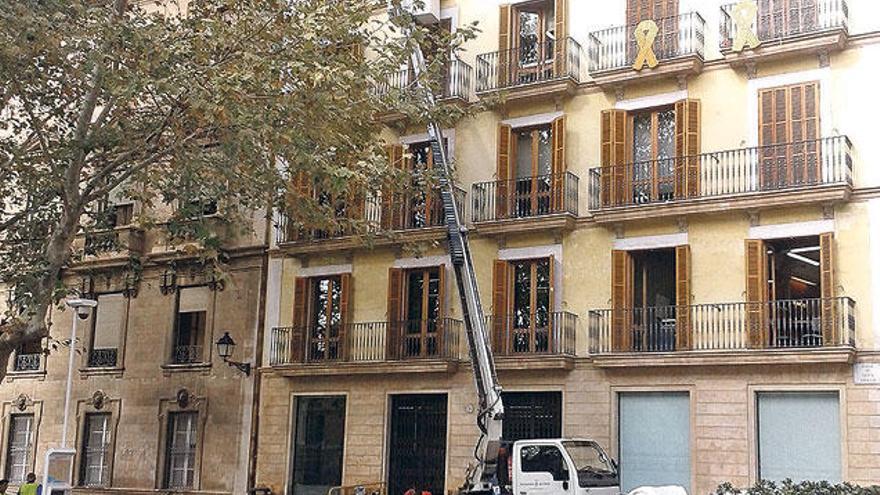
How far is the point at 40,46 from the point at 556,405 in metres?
12.0

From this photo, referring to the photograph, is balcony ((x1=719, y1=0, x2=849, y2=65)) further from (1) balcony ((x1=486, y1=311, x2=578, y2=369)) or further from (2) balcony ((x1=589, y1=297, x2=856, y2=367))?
(1) balcony ((x1=486, y1=311, x2=578, y2=369))

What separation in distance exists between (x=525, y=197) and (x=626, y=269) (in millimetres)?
2842

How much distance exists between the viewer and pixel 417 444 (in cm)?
2370

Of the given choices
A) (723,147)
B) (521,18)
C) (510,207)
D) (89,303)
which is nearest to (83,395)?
(89,303)

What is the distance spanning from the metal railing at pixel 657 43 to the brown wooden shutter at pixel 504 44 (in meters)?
1.90

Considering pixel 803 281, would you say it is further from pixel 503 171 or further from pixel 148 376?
pixel 148 376

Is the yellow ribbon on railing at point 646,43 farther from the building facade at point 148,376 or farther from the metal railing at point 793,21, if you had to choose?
the building facade at point 148,376

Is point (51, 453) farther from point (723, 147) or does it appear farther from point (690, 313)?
point (723, 147)

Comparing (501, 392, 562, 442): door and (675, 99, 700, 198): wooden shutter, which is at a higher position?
(675, 99, 700, 198): wooden shutter

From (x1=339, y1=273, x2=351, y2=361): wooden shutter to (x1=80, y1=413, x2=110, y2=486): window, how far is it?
7.66 metres

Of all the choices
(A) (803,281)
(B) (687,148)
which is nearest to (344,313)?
(B) (687,148)

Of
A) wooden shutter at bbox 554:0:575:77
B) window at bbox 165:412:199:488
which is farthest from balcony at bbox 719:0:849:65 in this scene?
window at bbox 165:412:199:488

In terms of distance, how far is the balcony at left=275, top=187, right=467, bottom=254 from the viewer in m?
23.6

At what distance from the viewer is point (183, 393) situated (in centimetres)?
2686
